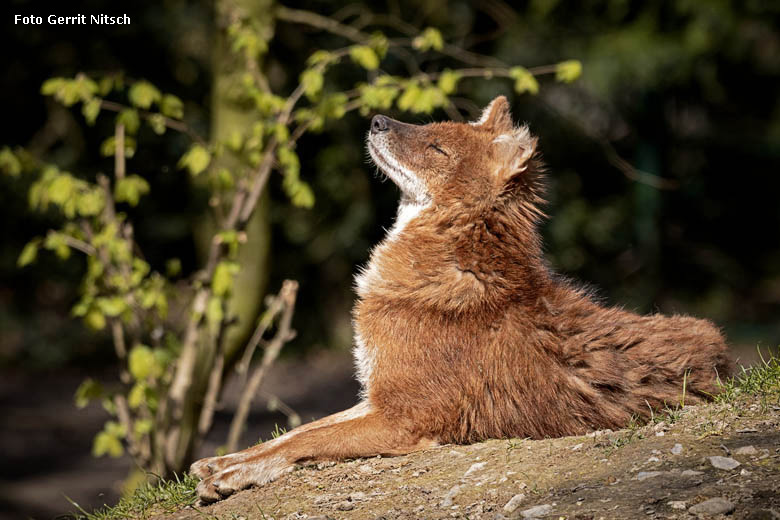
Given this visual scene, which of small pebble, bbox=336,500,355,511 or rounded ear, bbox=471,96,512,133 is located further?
rounded ear, bbox=471,96,512,133

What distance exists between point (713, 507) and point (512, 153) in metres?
2.12

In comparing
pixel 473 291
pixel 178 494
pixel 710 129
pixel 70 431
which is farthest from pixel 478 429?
pixel 710 129

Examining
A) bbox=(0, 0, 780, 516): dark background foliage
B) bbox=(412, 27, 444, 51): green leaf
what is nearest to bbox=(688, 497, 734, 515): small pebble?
bbox=(412, 27, 444, 51): green leaf

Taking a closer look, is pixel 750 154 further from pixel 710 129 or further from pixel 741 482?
pixel 741 482

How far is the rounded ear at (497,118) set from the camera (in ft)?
15.6

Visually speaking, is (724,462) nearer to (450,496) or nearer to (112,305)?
(450,496)

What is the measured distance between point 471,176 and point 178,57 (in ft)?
28.9

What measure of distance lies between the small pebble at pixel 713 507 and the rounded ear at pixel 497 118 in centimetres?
244

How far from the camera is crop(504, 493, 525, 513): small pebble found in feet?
10.1

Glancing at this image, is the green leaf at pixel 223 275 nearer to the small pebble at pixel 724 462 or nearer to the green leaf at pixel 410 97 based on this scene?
the green leaf at pixel 410 97

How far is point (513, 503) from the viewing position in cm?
312

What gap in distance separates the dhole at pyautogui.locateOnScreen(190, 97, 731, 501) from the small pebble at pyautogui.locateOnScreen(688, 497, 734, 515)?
40.8 inches

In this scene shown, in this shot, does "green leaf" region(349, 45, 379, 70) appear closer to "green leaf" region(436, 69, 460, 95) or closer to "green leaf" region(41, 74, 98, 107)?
"green leaf" region(436, 69, 460, 95)

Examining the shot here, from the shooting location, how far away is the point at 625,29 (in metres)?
12.4
